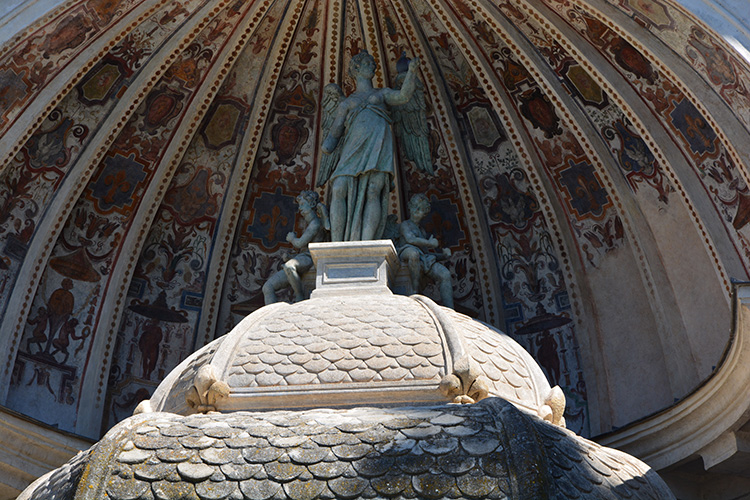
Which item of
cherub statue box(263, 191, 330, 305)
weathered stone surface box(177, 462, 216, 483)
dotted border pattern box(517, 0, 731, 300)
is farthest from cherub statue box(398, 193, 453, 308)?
weathered stone surface box(177, 462, 216, 483)

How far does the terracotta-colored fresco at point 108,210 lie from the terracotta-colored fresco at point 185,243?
0.57 ft

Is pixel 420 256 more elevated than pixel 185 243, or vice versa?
pixel 185 243

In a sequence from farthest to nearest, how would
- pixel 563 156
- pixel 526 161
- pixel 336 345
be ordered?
1. pixel 526 161
2. pixel 563 156
3. pixel 336 345

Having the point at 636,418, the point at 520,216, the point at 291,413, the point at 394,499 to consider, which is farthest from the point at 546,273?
the point at 394,499

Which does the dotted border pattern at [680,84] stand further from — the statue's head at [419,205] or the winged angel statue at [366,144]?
the statue's head at [419,205]

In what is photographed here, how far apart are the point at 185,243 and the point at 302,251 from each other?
2236 mm

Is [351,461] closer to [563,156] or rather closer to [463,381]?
[463,381]

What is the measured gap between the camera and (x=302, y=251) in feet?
33.8

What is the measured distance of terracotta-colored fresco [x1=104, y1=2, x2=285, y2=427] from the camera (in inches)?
456

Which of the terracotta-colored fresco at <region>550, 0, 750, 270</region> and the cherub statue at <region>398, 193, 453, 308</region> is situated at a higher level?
the terracotta-colored fresco at <region>550, 0, 750, 270</region>

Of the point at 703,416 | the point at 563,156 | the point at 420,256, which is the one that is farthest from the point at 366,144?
the point at 703,416

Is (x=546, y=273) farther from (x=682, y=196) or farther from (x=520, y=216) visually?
(x=682, y=196)

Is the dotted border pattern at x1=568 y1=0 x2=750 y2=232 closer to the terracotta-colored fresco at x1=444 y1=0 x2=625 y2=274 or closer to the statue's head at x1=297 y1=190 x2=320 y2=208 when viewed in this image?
the terracotta-colored fresco at x1=444 y1=0 x2=625 y2=274

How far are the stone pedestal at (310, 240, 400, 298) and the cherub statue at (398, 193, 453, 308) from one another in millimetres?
299
